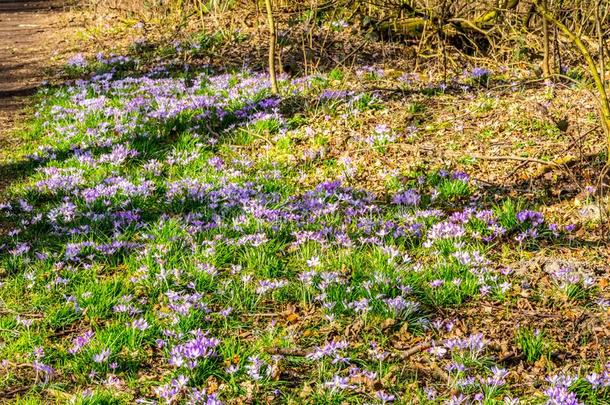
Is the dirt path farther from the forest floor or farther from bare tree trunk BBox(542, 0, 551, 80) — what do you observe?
bare tree trunk BBox(542, 0, 551, 80)

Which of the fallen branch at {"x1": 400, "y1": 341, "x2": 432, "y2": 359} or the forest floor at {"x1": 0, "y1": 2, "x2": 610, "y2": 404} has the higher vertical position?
the forest floor at {"x1": 0, "y1": 2, "x2": 610, "y2": 404}

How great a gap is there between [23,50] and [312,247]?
1348 cm

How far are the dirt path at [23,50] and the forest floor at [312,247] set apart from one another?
0.94m

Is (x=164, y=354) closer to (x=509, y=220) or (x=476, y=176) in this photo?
(x=509, y=220)

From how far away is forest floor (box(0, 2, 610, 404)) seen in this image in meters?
3.43

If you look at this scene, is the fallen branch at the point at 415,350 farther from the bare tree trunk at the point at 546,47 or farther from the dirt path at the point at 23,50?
the bare tree trunk at the point at 546,47

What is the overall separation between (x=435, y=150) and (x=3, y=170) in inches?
197

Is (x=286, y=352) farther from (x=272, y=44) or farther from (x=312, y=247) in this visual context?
(x=272, y=44)

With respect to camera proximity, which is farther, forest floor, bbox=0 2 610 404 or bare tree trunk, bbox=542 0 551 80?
bare tree trunk, bbox=542 0 551 80

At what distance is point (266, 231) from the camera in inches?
197

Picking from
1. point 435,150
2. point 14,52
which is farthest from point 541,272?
point 14,52

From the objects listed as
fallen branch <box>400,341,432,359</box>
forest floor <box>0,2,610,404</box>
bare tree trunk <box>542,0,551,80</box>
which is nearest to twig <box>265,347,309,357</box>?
forest floor <box>0,2,610,404</box>

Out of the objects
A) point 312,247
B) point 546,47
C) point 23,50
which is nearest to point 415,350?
point 312,247

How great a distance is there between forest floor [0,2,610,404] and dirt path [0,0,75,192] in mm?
939
